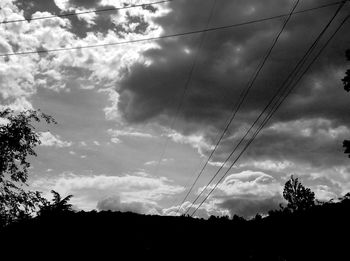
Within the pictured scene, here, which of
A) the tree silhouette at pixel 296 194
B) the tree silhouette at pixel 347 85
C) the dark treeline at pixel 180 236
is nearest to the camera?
the dark treeline at pixel 180 236

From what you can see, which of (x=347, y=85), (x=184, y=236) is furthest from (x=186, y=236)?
(x=347, y=85)

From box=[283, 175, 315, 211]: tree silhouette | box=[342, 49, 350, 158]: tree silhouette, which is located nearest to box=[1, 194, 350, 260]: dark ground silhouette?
box=[342, 49, 350, 158]: tree silhouette

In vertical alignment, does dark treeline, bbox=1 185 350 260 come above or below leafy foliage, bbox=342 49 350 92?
below

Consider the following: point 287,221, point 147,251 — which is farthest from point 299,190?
point 147,251

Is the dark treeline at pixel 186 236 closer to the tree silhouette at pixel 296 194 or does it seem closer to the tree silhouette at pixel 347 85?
the tree silhouette at pixel 347 85

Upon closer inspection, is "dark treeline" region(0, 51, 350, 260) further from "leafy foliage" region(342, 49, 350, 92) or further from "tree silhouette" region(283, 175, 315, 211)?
"tree silhouette" region(283, 175, 315, 211)

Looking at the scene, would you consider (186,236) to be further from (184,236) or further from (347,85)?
(347,85)

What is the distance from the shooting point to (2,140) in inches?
706

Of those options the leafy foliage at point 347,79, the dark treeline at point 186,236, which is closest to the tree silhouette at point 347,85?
the leafy foliage at point 347,79

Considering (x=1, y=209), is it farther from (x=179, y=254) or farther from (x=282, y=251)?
(x=282, y=251)

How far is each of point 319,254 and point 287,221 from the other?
65.6 inches

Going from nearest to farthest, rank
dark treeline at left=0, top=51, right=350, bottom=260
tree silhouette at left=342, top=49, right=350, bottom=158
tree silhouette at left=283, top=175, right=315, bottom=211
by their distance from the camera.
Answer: dark treeline at left=0, top=51, right=350, bottom=260, tree silhouette at left=342, top=49, right=350, bottom=158, tree silhouette at left=283, top=175, right=315, bottom=211

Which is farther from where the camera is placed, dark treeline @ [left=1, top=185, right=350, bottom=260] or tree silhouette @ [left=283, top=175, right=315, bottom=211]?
tree silhouette @ [left=283, top=175, right=315, bottom=211]

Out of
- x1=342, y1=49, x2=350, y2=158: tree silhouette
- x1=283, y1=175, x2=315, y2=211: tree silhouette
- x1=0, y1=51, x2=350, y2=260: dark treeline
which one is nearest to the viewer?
x1=0, y1=51, x2=350, y2=260: dark treeline
